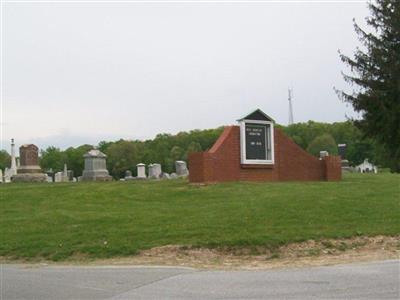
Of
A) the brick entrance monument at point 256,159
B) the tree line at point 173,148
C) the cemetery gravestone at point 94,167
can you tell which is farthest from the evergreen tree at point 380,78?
the tree line at point 173,148

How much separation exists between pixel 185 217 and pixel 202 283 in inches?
243

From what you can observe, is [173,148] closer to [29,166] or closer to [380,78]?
[29,166]

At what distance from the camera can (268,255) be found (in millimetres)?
11492

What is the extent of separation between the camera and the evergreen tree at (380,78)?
27219 millimetres

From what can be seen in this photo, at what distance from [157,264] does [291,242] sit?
281 cm

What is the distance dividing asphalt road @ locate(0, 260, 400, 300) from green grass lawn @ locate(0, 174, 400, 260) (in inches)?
82.7

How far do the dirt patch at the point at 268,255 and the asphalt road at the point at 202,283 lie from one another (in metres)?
0.72

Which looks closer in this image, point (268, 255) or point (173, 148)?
point (268, 255)

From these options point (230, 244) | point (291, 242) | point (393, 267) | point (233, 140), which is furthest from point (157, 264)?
point (233, 140)

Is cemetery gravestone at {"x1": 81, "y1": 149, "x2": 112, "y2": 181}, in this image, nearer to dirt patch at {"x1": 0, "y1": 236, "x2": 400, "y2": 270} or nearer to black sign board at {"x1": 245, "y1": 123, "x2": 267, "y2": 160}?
black sign board at {"x1": 245, "y1": 123, "x2": 267, "y2": 160}

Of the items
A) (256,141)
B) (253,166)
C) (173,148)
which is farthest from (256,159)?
(173,148)

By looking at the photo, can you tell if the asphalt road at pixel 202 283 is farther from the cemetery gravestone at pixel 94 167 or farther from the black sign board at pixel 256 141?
the cemetery gravestone at pixel 94 167

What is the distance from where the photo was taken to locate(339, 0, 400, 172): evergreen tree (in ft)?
89.3

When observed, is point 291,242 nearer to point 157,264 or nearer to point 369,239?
point 369,239
